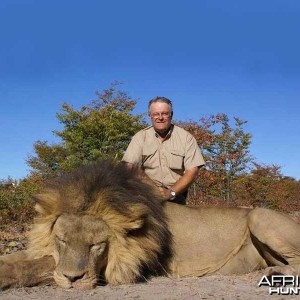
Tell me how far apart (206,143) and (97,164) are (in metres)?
17.9

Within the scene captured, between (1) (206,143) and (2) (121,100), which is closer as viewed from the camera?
(1) (206,143)

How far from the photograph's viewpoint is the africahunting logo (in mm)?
4173

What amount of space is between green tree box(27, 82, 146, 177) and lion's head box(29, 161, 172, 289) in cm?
1724

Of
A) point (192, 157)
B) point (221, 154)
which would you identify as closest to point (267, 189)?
point (221, 154)

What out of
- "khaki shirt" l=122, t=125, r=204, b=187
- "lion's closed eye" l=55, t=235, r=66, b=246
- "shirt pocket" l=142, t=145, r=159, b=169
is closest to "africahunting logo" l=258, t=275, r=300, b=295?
"lion's closed eye" l=55, t=235, r=66, b=246

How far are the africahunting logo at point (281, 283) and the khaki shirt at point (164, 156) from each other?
195 centimetres

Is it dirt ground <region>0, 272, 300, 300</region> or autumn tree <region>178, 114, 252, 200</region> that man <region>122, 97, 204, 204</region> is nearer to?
dirt ground <region>0, 272, 300, 300</region>

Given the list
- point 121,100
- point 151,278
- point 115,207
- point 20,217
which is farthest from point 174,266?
point 121,100

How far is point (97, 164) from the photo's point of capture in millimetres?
4984

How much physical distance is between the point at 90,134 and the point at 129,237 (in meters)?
19.6

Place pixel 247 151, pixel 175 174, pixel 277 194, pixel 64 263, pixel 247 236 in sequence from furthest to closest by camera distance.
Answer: pixel 247 151 < pixel 277 194 < pixel 175 174 < pixel 247 236 < pixel 64 263

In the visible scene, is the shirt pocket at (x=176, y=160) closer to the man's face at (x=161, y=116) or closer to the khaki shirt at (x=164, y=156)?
the khaki shirt at (x=164, y=156)

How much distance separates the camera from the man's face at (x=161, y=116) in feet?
20.5

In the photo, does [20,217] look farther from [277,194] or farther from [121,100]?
[121,100]
